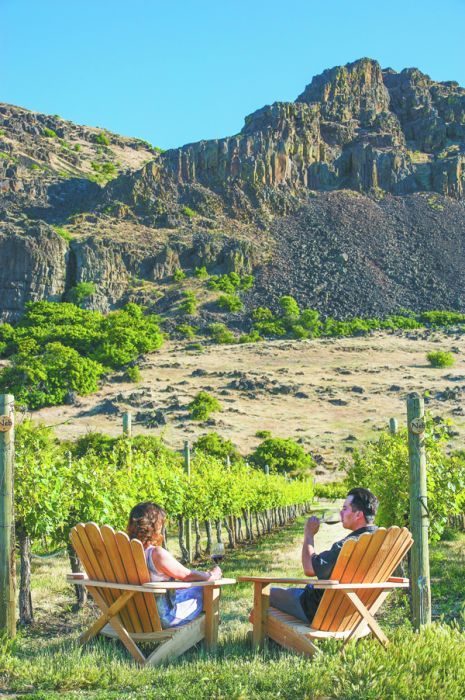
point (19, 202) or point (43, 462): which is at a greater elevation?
point (19, 202)

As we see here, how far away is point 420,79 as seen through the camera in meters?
147

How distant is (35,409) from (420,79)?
11254 centimetres

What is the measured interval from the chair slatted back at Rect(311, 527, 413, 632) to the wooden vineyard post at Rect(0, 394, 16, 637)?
8.15 ft

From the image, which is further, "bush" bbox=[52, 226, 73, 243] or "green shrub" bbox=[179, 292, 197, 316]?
"bush" bbox=[52, 226, 73, 243]

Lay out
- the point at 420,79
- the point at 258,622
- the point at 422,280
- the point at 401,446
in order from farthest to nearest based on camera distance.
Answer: the point at 420,79 → the point at 422,280 → the point at 401,446 → the point at 258,622

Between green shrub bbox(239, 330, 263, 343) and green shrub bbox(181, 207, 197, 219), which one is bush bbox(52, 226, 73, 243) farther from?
green shrub bbox(239, 330, 263, 343)

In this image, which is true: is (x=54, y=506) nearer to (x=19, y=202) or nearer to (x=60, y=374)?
(x=60, y=374)

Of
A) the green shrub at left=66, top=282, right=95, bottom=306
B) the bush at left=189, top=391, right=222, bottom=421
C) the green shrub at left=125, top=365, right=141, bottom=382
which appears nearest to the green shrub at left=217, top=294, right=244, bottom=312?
the green shrub at left=66, top=282, right=95, bottom=306

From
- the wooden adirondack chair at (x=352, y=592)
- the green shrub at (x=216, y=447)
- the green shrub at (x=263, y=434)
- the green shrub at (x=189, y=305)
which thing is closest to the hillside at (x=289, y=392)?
the green shrub at (x=263, y=434)

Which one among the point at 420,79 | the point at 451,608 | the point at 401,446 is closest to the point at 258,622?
the point at 451,608

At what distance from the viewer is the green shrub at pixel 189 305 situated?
266 feet

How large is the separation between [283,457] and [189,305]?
41104 millimetres

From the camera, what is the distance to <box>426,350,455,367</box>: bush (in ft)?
205

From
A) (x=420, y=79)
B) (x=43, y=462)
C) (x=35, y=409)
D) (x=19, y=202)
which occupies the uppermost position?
(x=420, y=79)
